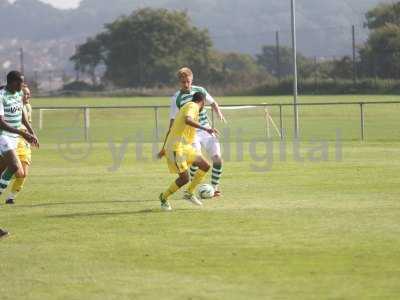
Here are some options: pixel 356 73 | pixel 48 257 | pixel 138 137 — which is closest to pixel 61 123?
pixel 138 137

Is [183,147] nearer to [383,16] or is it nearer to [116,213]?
[116,213]

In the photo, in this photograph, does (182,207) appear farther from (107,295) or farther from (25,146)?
(107,295)

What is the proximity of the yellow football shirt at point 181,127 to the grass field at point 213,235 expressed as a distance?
957 millimetres

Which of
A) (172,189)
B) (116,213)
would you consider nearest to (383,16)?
(172,189)

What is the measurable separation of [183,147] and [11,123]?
2.59 metres

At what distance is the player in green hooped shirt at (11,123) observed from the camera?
45.6ft

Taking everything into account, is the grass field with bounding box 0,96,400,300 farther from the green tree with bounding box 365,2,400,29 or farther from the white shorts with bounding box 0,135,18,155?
the green tree with bounding box 365,2,400,29

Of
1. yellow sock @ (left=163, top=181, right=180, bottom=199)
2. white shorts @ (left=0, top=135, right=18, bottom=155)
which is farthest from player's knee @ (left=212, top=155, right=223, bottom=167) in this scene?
white shorts @ (left=0, top=135, right=18, bottom=155)

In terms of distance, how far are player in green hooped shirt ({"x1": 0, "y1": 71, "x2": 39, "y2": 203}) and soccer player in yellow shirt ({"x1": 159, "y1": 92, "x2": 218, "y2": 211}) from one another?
1.90 m

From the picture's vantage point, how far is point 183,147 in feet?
50.4

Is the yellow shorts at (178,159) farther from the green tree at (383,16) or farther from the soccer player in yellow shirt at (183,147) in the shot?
the green tree at (383,16)

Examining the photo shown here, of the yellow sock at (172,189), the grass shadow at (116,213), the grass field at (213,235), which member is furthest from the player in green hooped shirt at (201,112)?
the grass shadow at (116,213)

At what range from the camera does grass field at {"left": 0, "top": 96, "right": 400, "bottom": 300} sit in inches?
391

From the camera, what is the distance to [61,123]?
49.9 meters
